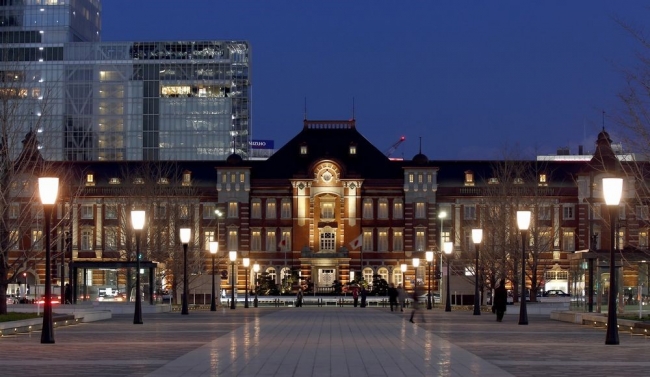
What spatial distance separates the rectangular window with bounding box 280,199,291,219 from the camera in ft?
427

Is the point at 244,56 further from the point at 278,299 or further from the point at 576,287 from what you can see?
the point at 576,287

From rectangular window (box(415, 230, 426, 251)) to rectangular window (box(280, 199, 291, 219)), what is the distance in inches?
541

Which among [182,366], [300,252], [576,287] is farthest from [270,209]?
[182,366]

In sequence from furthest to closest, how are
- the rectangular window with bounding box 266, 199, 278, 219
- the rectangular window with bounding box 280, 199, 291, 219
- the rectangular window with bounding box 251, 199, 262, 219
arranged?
the rectangular window with bounding box 251, 199, 262, 219 < the rectangular window with bounding box 266, 199, 278, 219 < the rectangular window with bounding box 280, 199, 291, 219

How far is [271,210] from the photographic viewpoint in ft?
428

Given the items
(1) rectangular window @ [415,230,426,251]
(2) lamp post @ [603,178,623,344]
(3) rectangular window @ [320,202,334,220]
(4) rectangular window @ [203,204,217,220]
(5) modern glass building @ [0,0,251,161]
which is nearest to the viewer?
(2) lamp post @ [603,178,623,344]

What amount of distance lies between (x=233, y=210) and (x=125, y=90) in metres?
51.2

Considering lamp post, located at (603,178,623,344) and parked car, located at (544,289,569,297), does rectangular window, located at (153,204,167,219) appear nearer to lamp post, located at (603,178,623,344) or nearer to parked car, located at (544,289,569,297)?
parked car, located at (544,289,569,297)

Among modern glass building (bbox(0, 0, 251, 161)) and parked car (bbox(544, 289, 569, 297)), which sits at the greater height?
modern glass building (bbox(0, 0, 251, 161))

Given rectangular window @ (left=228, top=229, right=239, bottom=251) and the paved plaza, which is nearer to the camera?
the paved plaza

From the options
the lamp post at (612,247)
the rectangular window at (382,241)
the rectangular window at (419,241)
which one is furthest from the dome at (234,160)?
the lamp post at (612,247)

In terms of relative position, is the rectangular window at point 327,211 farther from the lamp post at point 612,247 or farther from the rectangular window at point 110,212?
the lamp post at point 612,247

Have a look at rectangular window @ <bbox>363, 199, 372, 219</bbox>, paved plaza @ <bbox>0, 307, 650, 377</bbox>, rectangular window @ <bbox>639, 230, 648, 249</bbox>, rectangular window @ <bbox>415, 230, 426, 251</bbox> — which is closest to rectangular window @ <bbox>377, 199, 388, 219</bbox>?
rectangular window @ <bbox>363, 199, 372, 219</bbox>

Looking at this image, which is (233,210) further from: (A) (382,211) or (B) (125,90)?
(B) (125,90)
